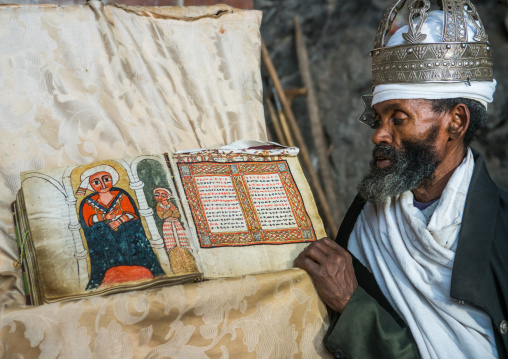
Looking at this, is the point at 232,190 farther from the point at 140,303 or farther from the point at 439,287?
the point at 439,287

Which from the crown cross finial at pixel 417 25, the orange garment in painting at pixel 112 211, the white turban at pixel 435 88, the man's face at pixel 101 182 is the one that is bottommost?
the orange garment in painting at pixel 112 211

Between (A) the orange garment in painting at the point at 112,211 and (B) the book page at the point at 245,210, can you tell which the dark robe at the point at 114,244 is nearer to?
(A) the orange garment in painting at the point at 112,211

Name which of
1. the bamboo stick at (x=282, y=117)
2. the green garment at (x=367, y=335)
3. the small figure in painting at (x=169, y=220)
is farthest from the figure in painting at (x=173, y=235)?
the bamboo stick at (x=282, y=117)

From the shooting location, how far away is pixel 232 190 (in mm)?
1780

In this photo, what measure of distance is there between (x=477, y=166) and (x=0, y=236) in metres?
1.41

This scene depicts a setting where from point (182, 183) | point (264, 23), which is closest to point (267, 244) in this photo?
point (182, 183)

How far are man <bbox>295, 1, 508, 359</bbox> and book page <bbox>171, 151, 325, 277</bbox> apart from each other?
114mm

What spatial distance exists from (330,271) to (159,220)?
0.51 m

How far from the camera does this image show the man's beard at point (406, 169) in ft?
5.81

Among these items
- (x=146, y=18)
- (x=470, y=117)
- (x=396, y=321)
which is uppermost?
(x=146, y=18)

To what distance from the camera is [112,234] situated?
1.53 meters

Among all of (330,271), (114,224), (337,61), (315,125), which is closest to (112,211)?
(114,224)

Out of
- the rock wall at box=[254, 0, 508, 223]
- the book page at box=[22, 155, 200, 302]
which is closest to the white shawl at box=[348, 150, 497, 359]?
the book page at box=[22, 155, 200, 302]

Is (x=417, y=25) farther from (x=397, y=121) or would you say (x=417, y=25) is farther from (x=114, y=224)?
(x=114, y=224)
